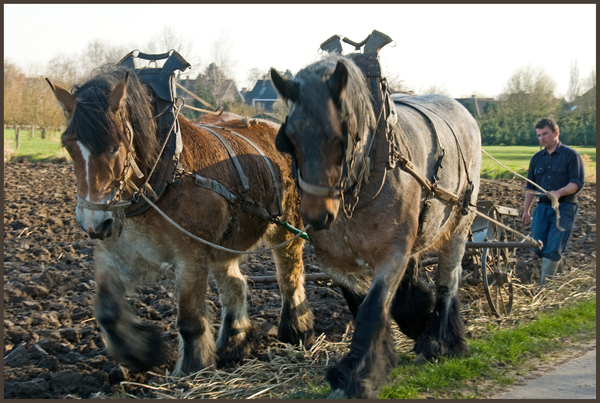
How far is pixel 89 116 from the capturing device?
10.7 ft

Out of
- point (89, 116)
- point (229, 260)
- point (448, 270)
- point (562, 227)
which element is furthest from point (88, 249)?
point (562, 227)

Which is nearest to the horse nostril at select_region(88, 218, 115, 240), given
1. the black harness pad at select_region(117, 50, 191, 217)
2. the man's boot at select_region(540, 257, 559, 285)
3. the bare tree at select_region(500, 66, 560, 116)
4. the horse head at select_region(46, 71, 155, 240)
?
the horse head at select_region(46, 71, 155, 240)

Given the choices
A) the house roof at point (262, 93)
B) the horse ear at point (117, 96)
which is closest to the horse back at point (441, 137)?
the horse ear at point (117, 96)

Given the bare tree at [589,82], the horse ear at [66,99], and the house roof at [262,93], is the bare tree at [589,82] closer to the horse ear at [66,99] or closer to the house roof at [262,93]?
the house roof at [262,93]

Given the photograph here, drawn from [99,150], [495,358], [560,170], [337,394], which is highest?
Result: [99,150]

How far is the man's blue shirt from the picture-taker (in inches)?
250

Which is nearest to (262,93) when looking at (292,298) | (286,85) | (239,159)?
(292,298)

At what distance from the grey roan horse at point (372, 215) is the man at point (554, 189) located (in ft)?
7.90

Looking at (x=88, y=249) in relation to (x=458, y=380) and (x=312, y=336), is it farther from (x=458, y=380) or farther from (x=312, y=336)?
(x=458, y=380)

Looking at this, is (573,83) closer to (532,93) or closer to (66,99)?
(532,93)

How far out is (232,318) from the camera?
4.53 meters

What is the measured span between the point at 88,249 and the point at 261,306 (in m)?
3.38

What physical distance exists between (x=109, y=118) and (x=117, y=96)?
0.17 m

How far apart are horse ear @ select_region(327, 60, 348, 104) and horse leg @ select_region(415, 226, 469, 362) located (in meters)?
2.12
